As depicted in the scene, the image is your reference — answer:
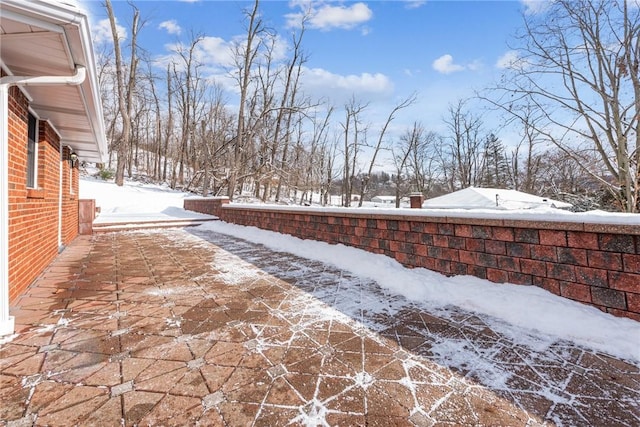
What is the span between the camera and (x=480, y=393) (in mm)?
1449

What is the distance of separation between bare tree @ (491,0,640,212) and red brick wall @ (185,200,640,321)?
6271mm

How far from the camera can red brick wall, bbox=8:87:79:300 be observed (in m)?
2.57

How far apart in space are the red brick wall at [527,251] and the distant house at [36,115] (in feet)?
11.4

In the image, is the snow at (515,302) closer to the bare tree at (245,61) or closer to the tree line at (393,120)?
the tree line at (393,120)

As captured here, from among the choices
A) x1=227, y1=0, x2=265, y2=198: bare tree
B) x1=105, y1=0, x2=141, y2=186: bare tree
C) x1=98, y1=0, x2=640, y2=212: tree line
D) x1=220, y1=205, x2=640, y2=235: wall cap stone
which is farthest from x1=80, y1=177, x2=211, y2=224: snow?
→ x1=220, y1=205, x2=640, y2=235: wall cap stone

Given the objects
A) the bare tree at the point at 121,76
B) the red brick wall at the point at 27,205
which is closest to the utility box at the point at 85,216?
the red brick wall at the point at 27,205

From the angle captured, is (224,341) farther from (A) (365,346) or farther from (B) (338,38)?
(B) (338,38)

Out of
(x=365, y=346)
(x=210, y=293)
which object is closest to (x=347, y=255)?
(x=210, y=293)

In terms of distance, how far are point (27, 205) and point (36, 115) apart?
5.11ft

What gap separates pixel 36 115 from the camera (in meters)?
3.74

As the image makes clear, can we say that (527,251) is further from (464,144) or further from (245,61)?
(464,144)

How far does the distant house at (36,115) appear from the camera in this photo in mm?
1858

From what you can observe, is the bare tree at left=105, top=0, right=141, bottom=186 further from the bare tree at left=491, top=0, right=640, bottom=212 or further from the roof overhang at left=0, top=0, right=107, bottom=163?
the bare tree at left=491, top=0, right=640, bottom=212

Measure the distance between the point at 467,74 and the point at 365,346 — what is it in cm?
1034
